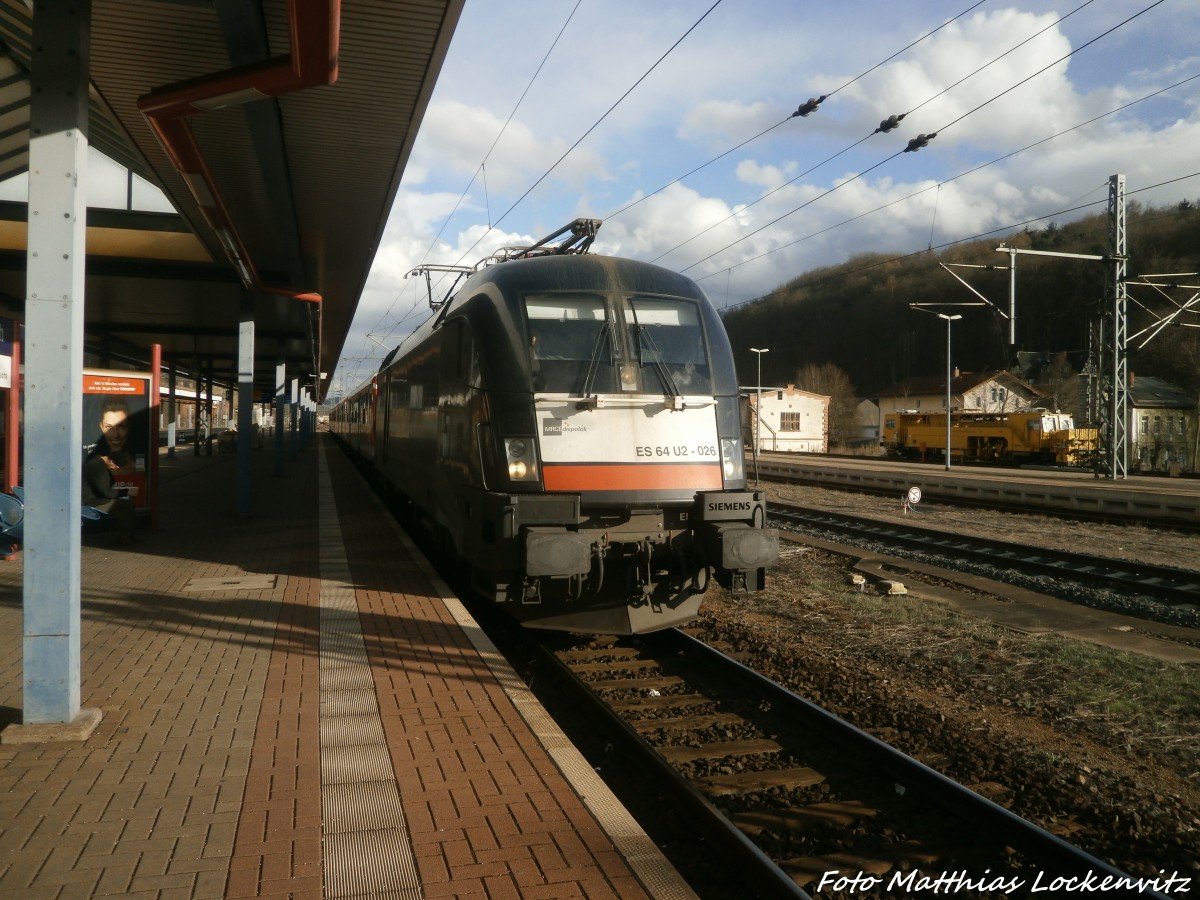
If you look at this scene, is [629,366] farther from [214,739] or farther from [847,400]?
[847,400]

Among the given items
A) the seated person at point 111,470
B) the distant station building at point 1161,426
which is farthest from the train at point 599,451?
the distant station building at point 1161,426

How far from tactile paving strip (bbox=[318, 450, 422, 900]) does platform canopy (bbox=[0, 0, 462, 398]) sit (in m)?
3.66

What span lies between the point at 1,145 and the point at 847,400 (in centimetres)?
Answer: 6604

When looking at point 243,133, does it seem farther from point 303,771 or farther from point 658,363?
point 303,771

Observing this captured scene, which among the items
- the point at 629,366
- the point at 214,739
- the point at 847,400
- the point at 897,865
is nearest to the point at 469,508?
the point at 629,366

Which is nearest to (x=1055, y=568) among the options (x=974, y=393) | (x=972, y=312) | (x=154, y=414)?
(x=154, y=414)

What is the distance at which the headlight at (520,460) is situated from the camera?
6980mm

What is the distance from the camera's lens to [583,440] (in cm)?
711

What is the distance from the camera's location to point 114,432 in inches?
478

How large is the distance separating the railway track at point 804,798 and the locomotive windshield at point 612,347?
2.21 metres

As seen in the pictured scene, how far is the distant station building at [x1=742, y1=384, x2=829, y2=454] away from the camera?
65.8 metres

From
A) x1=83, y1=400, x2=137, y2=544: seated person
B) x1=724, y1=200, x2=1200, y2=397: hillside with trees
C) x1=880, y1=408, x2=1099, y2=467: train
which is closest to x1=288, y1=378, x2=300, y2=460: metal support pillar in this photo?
x1=724, y1=200, x2=1200, y2=397: hillside with trees

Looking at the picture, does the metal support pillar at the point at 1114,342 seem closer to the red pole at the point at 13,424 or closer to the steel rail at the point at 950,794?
the steel rail at the point at 950,794

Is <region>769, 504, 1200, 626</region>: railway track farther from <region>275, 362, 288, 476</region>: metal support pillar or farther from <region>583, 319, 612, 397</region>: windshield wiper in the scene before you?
<region>275, 362, 288, 476</region>: metal support pillar
